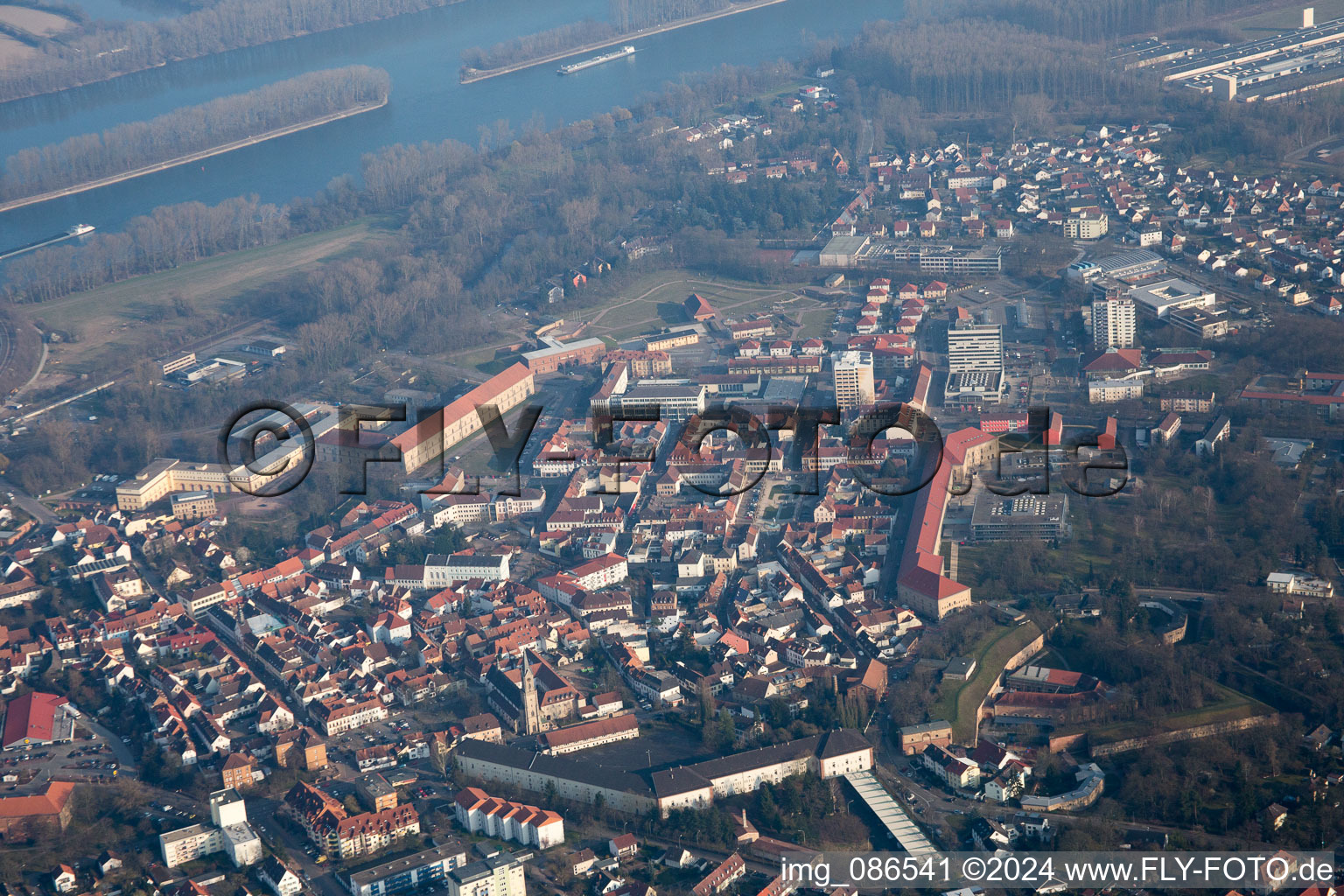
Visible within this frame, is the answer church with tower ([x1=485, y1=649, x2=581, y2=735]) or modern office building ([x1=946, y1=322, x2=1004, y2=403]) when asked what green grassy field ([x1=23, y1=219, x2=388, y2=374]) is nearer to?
modern office building ([x1=946, y1=322, x2=1004, y2=403])

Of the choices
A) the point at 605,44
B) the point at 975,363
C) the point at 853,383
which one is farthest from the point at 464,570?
the point at 605,44

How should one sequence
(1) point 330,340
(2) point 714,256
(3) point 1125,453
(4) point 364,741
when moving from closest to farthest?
1. (4) point 364,741
2. (3) point 1125,453
3. (1) point 330,340
4. (2) point 714,256

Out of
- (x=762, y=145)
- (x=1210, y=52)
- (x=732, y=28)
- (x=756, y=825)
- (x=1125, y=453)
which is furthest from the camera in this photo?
(x=732, y=28)

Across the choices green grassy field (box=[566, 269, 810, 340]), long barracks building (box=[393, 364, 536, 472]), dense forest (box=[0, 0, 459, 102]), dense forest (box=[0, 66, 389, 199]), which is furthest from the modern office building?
dense forest (box=[0, 0, 459, 102])

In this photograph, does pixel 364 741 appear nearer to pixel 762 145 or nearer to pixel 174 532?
pixel 174 532

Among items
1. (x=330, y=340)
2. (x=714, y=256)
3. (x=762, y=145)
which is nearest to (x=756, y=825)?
(x=330, y=340)

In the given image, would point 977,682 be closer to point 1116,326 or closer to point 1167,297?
point 1116,326

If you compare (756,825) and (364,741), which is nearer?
(756,825)
